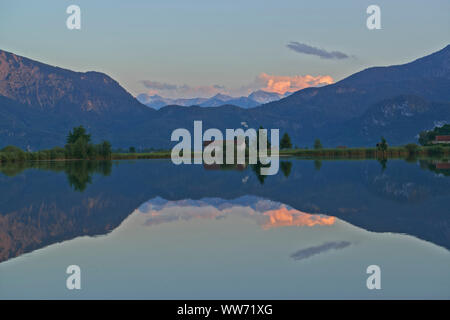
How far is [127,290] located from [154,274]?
1.33 m

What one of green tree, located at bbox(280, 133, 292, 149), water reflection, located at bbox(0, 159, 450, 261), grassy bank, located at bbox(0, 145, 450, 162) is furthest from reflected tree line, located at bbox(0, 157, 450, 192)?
green tree, located at bbox(280, 133, 292, 149)

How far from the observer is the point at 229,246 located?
606 inches

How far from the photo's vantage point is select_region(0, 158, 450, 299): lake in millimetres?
11008

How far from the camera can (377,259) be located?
13.3 m

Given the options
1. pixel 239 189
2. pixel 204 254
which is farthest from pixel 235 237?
pixel 239 189

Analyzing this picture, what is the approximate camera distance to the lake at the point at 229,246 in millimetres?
11008

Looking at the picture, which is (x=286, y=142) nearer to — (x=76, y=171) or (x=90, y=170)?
(x=90, y=170)

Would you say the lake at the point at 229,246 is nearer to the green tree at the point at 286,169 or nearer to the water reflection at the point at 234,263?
the water reflection at the point at 234,263

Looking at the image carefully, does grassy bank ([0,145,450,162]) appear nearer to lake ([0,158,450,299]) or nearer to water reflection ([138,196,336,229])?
lake ([0,158,450,299])

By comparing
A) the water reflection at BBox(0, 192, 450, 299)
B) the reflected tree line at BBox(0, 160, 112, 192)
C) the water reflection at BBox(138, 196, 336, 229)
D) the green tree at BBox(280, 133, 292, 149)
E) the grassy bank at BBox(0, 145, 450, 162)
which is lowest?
the water reflection at BBox(0, 192, 450, 299)

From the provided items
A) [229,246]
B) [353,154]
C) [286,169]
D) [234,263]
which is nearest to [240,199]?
[229,246]

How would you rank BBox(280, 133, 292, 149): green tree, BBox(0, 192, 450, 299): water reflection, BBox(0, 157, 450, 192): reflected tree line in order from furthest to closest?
BBox(280, 133, 292, 149): green tree → BBox(0, 157, 450, 192): reflected tree line → BBox(0, 192, 450, 299): water reflection

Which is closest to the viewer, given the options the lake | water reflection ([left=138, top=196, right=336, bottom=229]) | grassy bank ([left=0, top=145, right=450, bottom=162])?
the lake
